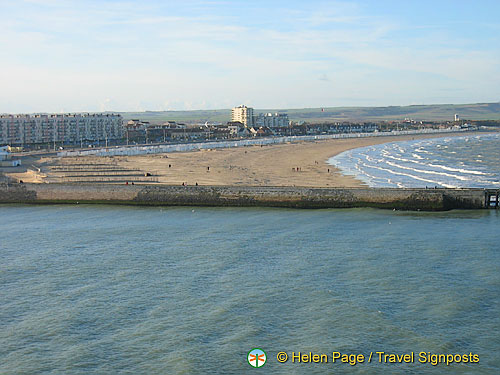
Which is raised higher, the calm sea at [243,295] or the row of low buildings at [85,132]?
the row of low buildings at [85,132]

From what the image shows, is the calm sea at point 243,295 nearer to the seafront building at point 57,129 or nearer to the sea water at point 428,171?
the sea water at point 428,171

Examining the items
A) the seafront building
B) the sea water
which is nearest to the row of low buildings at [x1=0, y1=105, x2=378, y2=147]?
the seafront building

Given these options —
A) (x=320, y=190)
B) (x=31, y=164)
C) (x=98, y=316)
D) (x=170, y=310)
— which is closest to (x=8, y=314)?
(x=98, y=316)

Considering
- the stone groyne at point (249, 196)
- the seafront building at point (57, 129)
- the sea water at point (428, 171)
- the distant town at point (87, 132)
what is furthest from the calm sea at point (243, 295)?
the seafront building at point (57, 129)

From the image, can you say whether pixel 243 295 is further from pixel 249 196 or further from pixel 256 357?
pixel 249 196

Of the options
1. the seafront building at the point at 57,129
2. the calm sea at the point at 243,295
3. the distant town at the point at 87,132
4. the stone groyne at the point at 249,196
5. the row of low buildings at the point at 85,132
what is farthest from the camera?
the row of low buildings at the point at 85,132

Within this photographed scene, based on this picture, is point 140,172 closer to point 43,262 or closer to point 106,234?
point 106,234

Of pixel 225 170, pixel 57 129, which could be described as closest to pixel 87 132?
pixel 57 129
